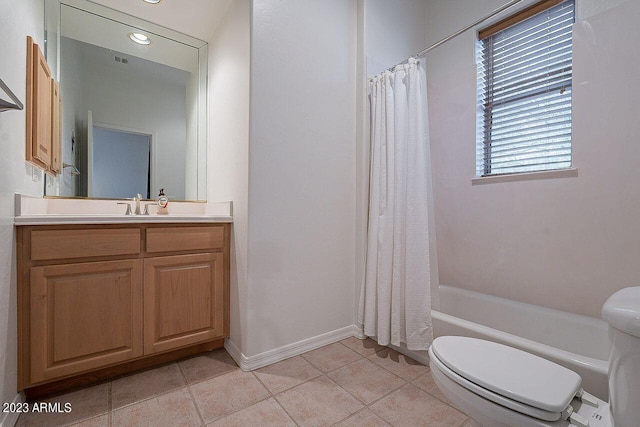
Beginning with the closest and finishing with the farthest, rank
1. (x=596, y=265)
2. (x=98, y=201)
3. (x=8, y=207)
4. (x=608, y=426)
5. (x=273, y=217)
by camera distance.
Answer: (x=608, y=426)
(x=8, y=207)
(x=596, y=265)
(x=273, y=217)
(x=98, y=201)

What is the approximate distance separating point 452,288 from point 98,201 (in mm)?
2517

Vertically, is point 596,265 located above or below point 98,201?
below

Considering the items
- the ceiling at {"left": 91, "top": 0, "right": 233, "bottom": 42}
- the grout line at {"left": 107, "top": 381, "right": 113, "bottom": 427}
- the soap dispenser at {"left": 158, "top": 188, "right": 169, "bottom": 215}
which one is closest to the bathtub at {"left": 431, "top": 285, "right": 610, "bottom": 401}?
the grout line at {"left": 107, "top": 381, "right": 113, "bottom": 427}

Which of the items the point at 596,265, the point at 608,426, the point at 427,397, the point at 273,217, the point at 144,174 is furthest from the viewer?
the point at 144,174

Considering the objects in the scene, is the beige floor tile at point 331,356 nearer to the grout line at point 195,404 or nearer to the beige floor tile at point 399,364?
the beige floor tile at point 399,364

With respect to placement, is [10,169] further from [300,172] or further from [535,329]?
[535,329]

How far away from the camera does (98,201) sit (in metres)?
1.86

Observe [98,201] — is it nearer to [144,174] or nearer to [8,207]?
[144,174]

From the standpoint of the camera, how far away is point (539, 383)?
91 cm

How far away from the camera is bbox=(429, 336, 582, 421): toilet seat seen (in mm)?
833

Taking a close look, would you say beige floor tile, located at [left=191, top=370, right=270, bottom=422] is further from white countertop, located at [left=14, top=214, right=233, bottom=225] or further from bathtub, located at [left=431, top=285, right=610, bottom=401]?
bathtub, located at [left=431, top=285, right=610, bottom=401]

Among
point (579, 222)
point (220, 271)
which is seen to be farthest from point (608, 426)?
point (220, 271)

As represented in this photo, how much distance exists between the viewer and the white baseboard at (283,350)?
5.43 ft

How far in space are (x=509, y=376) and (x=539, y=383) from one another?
0.08 metres
